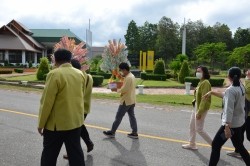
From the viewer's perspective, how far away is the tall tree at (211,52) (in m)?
56.0

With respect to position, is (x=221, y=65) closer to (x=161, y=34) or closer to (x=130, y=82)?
(x=161, y=34)

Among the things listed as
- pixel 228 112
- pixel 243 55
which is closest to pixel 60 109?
pixel 228 112

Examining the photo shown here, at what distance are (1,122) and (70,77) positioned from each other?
19.4 ft

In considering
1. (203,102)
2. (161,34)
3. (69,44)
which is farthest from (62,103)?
(161,34)

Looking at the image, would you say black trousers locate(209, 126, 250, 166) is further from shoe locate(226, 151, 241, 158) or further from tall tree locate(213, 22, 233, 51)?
tall tree locate(213, 22, 233, 51)

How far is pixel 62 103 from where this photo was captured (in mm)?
4336

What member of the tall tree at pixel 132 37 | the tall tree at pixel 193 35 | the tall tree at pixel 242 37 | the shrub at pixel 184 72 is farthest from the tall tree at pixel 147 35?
the shrub at pixel 184 72

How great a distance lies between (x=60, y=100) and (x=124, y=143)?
3.30m

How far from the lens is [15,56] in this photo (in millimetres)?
56750

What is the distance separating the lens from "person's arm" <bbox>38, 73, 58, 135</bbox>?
13.9 ft

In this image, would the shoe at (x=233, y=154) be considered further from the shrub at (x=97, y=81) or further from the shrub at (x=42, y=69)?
the shrub at (x=42, y=69)

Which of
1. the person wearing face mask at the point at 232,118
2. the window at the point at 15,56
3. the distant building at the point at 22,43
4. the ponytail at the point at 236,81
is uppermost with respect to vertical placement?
the distant building at the point at 22,43

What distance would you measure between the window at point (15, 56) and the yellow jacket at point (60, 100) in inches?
2163

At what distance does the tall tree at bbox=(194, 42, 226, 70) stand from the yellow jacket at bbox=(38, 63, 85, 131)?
53804 mm
